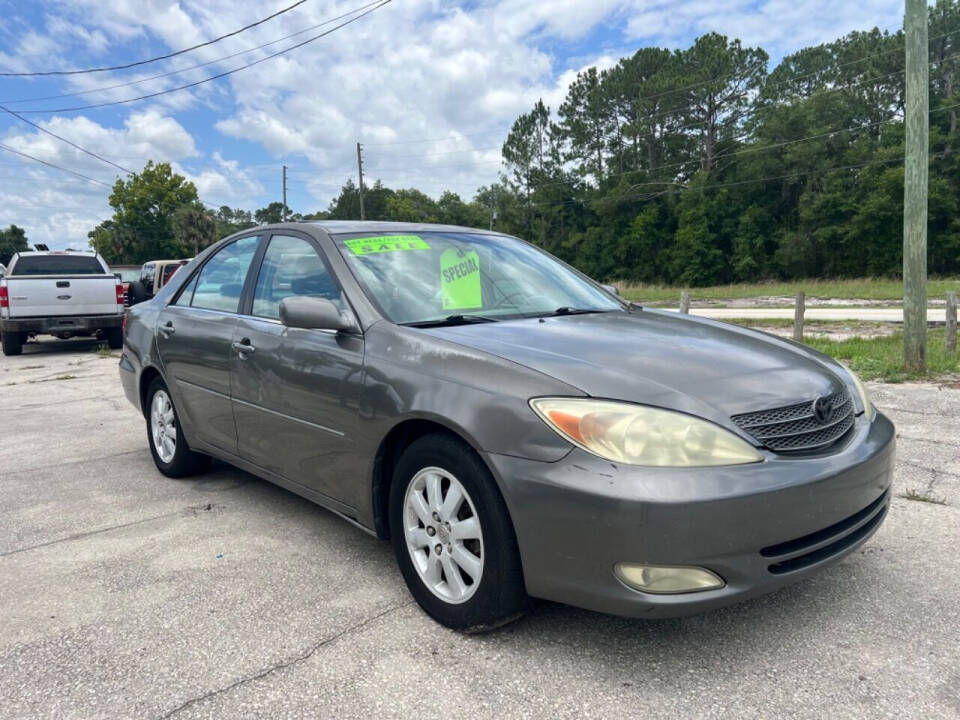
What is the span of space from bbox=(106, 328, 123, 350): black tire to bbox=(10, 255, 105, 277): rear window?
1281mm

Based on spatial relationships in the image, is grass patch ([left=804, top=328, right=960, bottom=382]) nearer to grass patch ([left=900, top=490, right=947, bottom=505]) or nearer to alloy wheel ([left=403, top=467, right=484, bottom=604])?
grass patch ([left=900, top=490, right=947, bottom=505])

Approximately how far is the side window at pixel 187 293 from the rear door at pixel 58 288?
978 centimetres

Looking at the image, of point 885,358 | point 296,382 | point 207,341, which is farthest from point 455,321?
point 885,358

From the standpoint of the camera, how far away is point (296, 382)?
325 cm

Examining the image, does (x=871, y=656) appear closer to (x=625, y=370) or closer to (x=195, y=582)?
(x=625, y=370)

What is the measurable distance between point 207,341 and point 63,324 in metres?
10.7

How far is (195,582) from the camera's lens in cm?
310

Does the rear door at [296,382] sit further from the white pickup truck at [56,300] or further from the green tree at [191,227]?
the green tree at [191,227]

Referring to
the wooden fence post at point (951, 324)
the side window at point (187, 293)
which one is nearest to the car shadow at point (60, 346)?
the side window at point (187, 293)

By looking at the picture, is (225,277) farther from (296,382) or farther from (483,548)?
(483,548)

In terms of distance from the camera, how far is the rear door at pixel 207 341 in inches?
153

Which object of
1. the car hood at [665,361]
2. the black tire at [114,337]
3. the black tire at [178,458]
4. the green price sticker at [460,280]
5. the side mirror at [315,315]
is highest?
the green price sticker at [460,280]

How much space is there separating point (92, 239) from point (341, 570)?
7776 cm

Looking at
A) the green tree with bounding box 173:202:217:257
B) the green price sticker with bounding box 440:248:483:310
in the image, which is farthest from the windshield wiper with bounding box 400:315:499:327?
the green tree with bounding box 173:202:217:257
